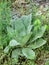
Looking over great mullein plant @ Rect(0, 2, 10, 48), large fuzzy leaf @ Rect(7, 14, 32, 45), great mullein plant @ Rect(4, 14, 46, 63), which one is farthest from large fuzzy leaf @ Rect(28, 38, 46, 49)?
great mullein plant @ Rect(0, 2, 10, 48)

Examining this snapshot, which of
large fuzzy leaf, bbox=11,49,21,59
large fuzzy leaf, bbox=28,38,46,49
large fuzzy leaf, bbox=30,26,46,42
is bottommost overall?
large fuzzy leaf, bbox=11,49,21,59

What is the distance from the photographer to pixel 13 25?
3.31 m

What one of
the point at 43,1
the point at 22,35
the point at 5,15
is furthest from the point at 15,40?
the point at 43,1

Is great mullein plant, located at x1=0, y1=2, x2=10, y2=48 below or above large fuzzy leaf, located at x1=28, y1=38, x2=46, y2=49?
above

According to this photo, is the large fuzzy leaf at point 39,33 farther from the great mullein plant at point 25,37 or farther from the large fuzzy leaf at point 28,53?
the large fuzzy leaf at point 28,53

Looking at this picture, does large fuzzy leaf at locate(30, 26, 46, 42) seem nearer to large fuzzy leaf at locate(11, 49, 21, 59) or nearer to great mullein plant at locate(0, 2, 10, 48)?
large fuzzy leaf at locate(11, 49, 21, 59)

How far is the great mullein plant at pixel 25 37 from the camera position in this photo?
9.82 feet

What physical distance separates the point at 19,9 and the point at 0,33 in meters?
0.89

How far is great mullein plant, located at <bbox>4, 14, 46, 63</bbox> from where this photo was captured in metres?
2.99

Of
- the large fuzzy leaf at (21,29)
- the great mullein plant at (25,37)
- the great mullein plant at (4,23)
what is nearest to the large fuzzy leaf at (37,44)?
the great mullein plant at (25,37)

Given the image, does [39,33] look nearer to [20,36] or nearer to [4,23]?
[20,36]

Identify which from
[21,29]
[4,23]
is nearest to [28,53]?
[21,29]

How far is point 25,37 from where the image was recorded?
3039mm

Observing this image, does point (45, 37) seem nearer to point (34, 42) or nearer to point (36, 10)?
point (34, 42)
